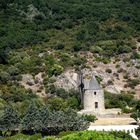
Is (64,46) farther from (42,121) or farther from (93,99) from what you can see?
(42,121)

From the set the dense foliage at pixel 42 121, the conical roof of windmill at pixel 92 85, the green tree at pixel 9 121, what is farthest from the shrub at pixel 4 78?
the green tree at pixel 9 121

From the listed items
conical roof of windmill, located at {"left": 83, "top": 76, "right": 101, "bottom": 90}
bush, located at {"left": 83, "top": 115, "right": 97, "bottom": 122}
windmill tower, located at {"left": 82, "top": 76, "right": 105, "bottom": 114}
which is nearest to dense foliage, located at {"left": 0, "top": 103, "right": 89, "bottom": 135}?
bush, located at {"left": 83, "top": 115, "right": 97, "bottom": 122}

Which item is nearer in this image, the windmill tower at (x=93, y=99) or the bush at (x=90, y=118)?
the bush at (x=90, y=118)

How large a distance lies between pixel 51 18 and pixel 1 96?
34.9m

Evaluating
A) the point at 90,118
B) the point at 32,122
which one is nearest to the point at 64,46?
the point at 90,118

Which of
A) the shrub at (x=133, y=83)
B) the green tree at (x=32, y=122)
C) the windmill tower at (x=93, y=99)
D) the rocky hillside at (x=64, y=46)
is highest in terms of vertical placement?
the rocky hillside at (x=64, y=46)

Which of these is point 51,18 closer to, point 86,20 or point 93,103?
point 86,20

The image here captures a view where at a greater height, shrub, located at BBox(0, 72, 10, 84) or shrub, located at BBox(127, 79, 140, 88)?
shrub, located at BBox(0, 72, 10, 84)

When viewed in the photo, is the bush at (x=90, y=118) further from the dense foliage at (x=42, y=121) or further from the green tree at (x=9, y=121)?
the green tree at (x=9, y=121)

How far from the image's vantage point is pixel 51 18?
108 meters

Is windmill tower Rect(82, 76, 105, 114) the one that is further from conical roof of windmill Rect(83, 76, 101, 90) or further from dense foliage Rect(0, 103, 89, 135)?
dense foliage Rect(0, 103, 89, 135)

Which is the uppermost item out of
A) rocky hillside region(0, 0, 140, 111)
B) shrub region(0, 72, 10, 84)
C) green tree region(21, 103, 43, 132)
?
rocky hillside region(0, 0, 140, 111)

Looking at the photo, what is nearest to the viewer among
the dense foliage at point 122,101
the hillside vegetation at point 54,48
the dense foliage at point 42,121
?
the dense foliage at point 42,121

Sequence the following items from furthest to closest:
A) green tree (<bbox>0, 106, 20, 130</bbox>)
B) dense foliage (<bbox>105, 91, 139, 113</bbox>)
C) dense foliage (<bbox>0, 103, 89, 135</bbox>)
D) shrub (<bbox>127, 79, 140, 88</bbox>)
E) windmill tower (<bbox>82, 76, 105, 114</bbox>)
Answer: shrub (<bbox>127, 79, 140, 88</bbox>)
dense foliage (<bbox>105, 91, 139, 113</bbox>)
windmill tower (<bbox>82, 76, 105, 114</bbox>)
green tree (<bbox>0, 106, 20, 130</bbox>)
dense foliage (<bbox>0, 103, 89, 135</bbox>)
